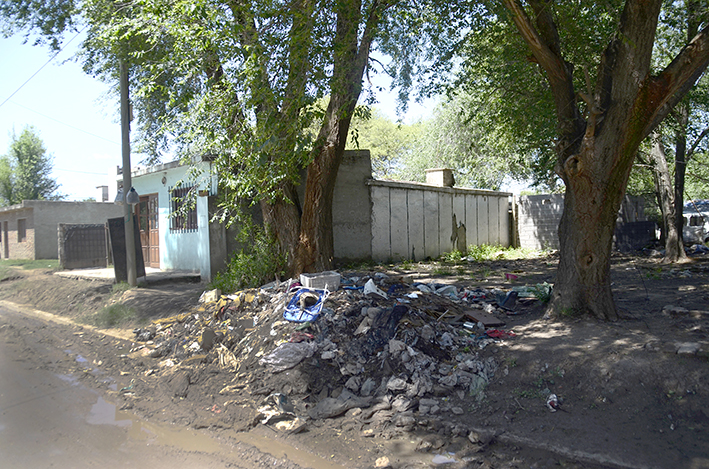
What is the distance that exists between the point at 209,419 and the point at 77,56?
10829mm

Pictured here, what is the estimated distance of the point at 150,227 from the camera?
14.4 metres

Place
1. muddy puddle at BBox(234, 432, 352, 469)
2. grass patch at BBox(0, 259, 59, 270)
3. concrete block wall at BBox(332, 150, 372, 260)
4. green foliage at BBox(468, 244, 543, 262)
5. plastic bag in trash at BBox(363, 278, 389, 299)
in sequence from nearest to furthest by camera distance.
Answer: muddy puddle at BBox(234, 432, 352, 469)
plastic bag in trash at BBox(363, 278, 389, 299)
concrete block wall at BBox(332, 150, 372, 260)
green foliage at BBox(468, 244, 543, 262)
grass patch at BBox(0, 259, 59, 270)

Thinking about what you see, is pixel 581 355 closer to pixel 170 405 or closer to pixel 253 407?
pixel 253 407

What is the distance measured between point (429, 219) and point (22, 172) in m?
34.6

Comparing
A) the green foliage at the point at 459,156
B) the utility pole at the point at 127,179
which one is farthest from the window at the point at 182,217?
the green foliage at the point at 459,156

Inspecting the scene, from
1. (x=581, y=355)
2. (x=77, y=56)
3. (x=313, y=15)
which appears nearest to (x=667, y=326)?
(x=581, y=355)

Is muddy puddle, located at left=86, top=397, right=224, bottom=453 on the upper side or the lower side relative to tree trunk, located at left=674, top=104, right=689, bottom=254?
lower

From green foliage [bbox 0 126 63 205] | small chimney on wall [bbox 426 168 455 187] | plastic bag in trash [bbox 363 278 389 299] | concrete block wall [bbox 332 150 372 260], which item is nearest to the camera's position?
plastic bag in trash [bbox 363 278 389 299]

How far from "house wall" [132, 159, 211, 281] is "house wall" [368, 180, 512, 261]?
14.6ft

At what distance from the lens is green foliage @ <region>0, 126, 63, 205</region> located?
35.4 m

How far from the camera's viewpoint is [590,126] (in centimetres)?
590

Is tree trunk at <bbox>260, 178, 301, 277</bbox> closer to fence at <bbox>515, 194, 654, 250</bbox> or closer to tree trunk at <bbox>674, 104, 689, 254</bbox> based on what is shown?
tree trunk at <bbox>674, 104, 689, 254</bbox>

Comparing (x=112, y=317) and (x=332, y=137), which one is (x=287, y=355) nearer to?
(x=332, y=137)

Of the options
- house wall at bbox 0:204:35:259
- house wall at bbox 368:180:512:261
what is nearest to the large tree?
house wall at bbox 368:180:512:261
